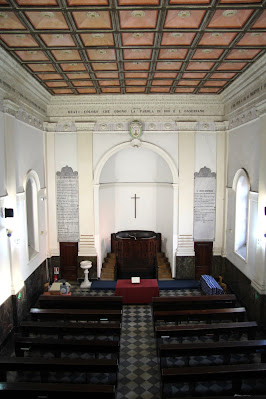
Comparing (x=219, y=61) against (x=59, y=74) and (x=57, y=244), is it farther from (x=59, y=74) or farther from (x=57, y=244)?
(x=57, y=244)

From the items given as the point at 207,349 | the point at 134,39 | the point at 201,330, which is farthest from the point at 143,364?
the point at 134,39

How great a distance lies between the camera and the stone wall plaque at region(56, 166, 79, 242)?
39.7 feet

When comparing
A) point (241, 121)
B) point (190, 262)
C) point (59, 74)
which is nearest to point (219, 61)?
point (241, 121)

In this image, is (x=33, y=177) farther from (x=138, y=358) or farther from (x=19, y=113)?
(x=138, y=358)

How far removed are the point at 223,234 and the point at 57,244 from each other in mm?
6689

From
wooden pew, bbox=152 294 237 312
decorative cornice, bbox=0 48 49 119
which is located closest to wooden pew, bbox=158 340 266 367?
wooden pew, bbox=152 294 237 312

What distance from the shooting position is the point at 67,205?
1221cm

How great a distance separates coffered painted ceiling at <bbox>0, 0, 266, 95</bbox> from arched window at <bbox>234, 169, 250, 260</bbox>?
3.37 metres

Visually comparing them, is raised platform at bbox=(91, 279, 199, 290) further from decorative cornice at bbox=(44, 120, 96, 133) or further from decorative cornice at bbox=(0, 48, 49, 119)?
decorative cornice at bbox=(0, 48, 49, 119)

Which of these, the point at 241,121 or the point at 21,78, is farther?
the point at 241,121

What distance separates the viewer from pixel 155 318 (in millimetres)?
7820

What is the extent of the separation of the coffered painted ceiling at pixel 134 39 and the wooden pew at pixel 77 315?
6519 millimetres

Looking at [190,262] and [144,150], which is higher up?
[144,150]

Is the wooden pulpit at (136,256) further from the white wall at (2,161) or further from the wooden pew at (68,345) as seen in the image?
the wooden pew at (68,345)
